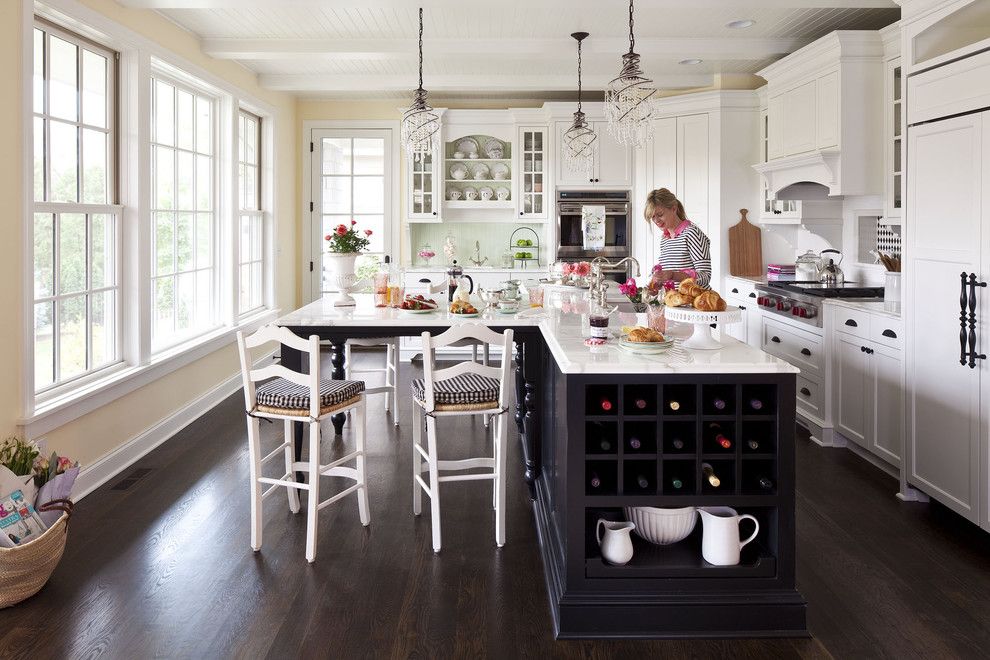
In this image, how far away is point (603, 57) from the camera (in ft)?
21.1

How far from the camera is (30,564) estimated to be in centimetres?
275

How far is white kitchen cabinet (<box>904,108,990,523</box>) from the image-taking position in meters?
3.25

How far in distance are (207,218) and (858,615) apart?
17.2 ft

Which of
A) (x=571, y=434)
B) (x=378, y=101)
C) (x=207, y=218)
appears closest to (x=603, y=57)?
(x=378, y=101)

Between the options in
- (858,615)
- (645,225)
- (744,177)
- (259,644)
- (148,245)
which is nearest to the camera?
(259,644)

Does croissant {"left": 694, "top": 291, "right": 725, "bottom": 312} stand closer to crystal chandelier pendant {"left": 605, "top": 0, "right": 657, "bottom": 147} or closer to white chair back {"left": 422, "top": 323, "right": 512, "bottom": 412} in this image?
white chair back {"left": 422, "top": 323, "right": 512, "bottom": 412}

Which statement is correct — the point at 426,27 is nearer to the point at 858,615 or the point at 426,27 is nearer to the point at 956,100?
the point at 956,100

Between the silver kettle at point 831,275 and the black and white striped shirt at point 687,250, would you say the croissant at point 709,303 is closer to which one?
the black and white striped shirt at point 687,250

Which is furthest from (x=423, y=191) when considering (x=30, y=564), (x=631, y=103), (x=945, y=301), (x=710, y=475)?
(x=710, y=475)

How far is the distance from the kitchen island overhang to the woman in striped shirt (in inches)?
83.3

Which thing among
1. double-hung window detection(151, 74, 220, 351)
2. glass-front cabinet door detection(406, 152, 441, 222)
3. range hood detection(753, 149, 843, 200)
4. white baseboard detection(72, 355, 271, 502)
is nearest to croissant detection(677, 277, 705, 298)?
range hood detection(753, 149, 843, 200)

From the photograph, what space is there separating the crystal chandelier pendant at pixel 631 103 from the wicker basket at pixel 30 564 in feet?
9.72

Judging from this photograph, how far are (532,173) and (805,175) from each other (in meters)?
3.15

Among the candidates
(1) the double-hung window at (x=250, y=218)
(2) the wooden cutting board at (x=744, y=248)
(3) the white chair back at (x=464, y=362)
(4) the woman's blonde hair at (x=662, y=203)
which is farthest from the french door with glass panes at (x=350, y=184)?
(3) the white chair back at (x=464, y=362)
